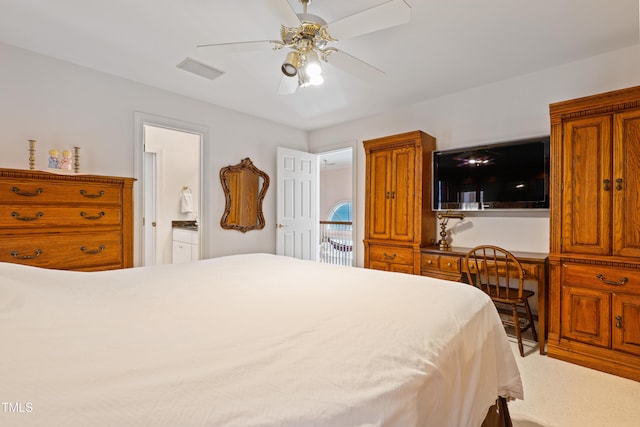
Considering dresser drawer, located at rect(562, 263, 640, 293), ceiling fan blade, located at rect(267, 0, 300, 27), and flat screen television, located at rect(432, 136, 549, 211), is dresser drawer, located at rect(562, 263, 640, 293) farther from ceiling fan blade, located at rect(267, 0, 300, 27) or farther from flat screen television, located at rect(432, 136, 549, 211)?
ceiling fan blade, located at rect(267, 0, 300, 27)

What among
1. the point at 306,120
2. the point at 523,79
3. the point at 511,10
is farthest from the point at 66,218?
the point at 523,79

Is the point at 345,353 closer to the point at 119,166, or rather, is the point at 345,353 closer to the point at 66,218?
the point at 66,218

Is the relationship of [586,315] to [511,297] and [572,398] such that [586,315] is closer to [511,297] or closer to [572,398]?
[511,297]

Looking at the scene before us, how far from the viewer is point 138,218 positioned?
10.5 ft

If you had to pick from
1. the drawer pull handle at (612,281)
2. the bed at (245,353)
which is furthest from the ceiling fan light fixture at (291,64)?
the drawer pull handle at (612,281)

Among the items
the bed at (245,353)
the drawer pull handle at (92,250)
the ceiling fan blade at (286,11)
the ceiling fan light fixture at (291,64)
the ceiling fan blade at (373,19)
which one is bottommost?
the bed at (245,353)

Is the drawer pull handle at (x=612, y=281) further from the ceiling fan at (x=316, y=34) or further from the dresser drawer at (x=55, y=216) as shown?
the dresser drawer at (x=55, y=216)

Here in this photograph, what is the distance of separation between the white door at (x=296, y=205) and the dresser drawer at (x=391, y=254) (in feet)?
4.25

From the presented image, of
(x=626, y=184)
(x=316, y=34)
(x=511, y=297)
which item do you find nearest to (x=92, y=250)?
(x=316, y=34)

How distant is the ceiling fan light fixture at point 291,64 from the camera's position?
185 cm

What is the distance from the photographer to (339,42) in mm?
2430

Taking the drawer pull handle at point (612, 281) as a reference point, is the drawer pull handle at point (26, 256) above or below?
above

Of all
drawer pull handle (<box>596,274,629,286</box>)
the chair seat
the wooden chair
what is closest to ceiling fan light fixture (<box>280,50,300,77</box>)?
the wooden chair

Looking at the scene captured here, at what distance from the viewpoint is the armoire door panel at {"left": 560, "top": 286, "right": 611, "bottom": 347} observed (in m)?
2.28
